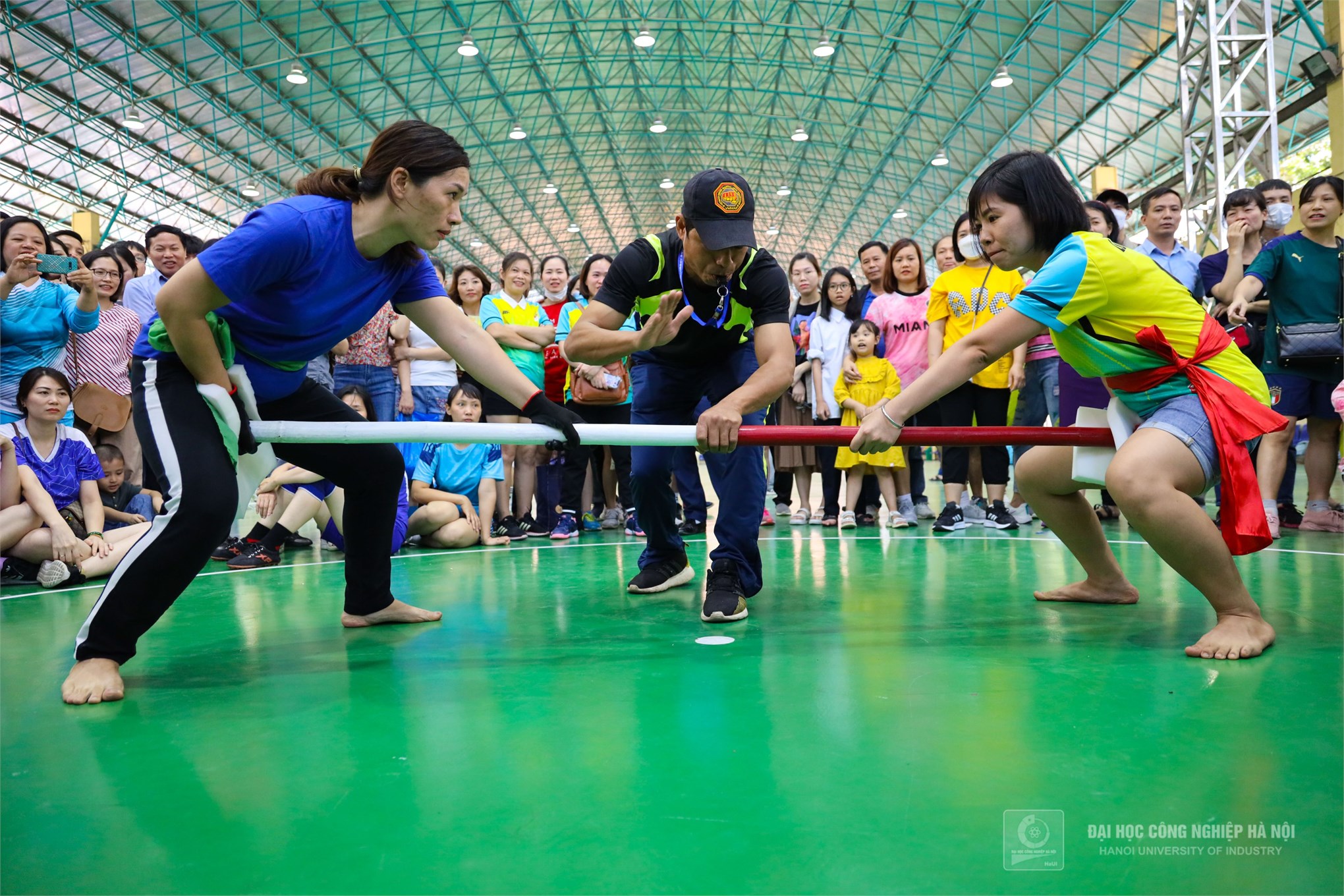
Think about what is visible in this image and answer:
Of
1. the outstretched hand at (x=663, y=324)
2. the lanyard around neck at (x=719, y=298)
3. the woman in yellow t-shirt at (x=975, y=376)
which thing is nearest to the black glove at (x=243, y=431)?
the outstretched hand at (x=663, y=324)

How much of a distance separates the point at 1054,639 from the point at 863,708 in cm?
96

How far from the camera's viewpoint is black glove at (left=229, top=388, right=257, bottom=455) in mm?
2514

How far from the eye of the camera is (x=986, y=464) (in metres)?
5.50

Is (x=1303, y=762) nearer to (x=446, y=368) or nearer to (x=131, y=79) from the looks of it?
(x=446, y=368)

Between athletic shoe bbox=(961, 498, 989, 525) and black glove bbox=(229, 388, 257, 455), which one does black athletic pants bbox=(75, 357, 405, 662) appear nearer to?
black glove bbox=(229, 388, 257, 455)

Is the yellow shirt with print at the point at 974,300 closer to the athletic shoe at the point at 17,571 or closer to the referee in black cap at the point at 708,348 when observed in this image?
the referee in black cap at the point at 708,348

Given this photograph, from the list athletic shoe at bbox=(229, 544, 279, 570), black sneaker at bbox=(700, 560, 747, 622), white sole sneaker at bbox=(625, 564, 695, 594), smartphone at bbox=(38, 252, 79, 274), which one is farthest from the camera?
athletic shoe at bbox=(229, 544, 279, 570)

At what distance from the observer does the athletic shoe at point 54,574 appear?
13.1ft

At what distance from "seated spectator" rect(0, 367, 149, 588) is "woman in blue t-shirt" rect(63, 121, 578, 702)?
1820 mm

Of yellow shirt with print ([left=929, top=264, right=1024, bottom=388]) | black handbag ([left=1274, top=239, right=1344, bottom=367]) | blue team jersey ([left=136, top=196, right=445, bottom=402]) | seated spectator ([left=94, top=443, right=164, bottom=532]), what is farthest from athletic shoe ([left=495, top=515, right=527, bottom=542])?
black handbag ([left=1274, top=239, right=1344, bottom=367])

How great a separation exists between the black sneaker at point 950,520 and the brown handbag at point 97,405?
476 cm

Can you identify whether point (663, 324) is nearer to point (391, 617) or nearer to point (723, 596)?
point (723, 596)

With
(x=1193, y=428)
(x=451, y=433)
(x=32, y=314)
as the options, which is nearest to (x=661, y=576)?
(x=451, y=433)

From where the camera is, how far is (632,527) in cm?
584
